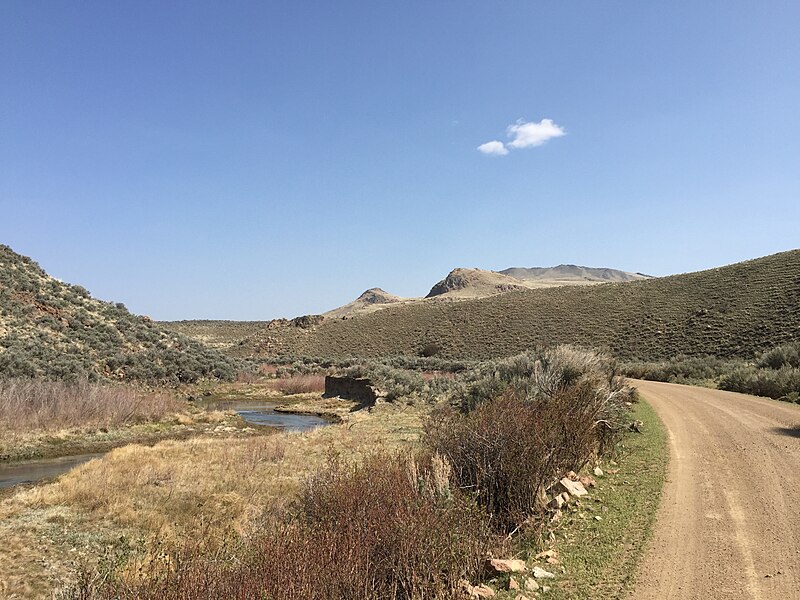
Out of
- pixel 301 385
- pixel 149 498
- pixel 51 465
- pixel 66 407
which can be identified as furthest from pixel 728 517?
pixel 301 385

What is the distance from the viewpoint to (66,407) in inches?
782

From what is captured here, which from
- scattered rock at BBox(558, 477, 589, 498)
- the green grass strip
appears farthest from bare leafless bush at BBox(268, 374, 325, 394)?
scattered rock at BBox(558, 477, 589, 498)

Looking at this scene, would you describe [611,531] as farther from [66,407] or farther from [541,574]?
[66,407]

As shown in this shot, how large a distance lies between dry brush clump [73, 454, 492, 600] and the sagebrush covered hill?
77.5ft

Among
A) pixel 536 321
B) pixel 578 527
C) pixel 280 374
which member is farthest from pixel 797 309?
pixel 578 527

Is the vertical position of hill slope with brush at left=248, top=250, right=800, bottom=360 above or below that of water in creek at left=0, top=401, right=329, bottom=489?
above

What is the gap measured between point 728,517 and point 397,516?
15.8 ft

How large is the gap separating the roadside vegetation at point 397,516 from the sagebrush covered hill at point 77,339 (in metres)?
18.3

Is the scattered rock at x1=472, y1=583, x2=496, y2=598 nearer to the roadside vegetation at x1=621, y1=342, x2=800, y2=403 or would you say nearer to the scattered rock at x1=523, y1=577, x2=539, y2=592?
the scattered rock at x1=523, y1=577, x2=539, y2=592

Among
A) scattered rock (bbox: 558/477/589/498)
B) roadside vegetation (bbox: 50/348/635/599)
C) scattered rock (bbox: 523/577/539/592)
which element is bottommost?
scattered rock (bbox: 523/577/539/592)

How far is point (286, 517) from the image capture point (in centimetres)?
665

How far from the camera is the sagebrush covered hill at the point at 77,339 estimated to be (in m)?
27.0

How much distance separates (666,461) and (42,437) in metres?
19.8

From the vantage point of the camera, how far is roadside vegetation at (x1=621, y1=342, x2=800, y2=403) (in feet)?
63.7
